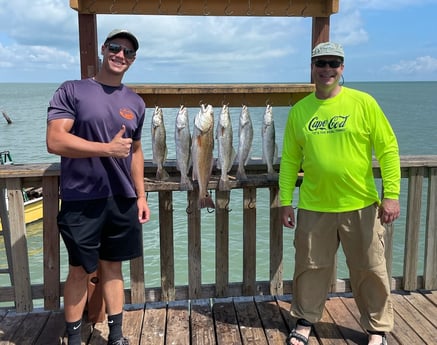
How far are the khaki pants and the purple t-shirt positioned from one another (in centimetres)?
119

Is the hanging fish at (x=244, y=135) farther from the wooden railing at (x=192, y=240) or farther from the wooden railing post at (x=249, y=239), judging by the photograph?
the wooden railing post at (x=249, y=239)

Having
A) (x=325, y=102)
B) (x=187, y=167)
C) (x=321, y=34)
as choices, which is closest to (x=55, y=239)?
(x=187, y=167)

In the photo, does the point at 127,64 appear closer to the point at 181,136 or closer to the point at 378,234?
the point at 181,136

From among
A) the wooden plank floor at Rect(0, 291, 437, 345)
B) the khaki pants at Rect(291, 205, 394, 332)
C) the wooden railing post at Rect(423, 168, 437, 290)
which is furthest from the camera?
the wooden railing post at Rect(423, 168, 437, 290)

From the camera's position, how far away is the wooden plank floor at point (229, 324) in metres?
2.87

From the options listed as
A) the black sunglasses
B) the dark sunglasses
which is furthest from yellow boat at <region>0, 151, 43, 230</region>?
the dark sunglasses

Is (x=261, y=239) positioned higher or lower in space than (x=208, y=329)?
lower

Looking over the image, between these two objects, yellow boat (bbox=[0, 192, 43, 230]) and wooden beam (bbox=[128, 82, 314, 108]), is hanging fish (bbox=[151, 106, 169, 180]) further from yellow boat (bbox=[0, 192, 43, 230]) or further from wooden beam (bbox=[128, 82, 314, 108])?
yellow boat (bbox=[0, 192, 43, 230])

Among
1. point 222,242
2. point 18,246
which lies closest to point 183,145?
point 222,242

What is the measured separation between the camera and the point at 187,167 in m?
3.10

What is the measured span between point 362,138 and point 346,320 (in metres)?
1.39

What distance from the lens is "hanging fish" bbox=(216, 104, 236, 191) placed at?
299 centimetres

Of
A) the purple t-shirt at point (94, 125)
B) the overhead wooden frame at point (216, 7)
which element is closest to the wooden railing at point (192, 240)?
the purple t-shirt at point (94, 125)

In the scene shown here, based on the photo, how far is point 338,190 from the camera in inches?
104
